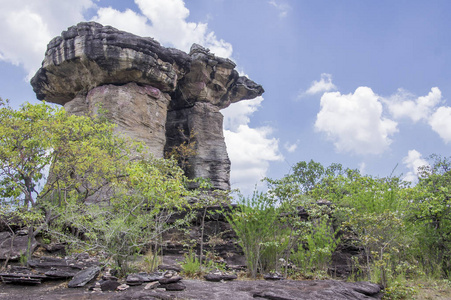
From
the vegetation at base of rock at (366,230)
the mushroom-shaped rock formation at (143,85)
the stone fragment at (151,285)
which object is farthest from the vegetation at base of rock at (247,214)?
the mushroom-shaped rock formation at (143,85)

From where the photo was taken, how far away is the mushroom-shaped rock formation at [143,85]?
17719 millimetres

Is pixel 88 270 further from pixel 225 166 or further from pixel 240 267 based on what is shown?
pixel 225 166

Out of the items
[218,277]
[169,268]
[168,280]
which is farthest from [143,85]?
[168,280]

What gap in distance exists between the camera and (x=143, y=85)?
1925 cm

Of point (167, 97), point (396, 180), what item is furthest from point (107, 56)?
point (396, 180)

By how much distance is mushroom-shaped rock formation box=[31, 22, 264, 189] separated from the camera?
1772 centimetres

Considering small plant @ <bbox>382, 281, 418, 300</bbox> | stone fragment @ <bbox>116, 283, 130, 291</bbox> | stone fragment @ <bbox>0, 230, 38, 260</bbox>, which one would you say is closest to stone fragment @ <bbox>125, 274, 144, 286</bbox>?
stone fragment @ <bbox>116, 283, 130, 291</bbox>

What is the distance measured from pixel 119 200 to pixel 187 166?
12827 millimetres

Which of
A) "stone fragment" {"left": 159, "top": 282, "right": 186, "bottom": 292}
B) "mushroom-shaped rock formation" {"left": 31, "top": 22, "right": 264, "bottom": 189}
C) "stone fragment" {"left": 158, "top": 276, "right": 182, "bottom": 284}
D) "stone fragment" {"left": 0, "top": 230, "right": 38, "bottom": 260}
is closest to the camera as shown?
"stone fragment" {"left": 159, "top": 282, "right": 186, "bottom": 292}

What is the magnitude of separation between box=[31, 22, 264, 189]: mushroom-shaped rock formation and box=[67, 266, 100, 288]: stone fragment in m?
11.4

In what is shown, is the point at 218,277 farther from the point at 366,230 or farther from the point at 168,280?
the point at 366,230

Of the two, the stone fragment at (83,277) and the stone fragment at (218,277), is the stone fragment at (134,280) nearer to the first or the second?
the stone fragment at (83,277)

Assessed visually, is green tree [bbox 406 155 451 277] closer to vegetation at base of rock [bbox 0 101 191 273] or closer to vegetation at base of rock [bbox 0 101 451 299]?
vegetation at base of rock [bbox 0 101 451 299]

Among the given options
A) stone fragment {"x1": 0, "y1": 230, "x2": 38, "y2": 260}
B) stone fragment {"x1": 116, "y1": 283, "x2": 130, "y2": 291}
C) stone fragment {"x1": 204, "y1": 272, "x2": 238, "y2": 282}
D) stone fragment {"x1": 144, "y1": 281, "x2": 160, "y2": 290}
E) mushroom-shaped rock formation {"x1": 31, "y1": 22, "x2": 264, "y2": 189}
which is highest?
mushroom-shaped rock formation {"x1": 31, "y1": 22, "x2": 264, "y2": 189}
